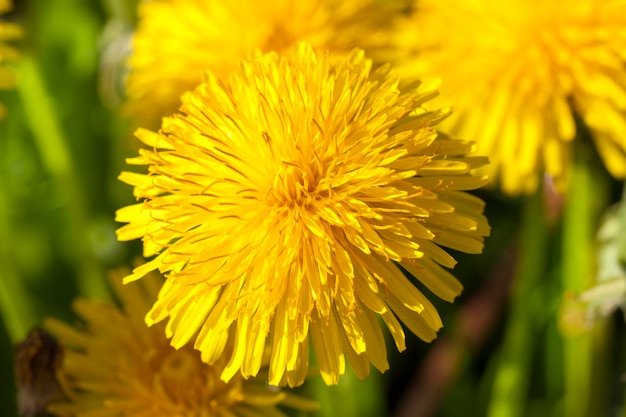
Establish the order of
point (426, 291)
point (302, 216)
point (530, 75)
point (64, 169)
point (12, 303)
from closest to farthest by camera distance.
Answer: point (302, 216), point (530, 75), point (12, 303), point (64, 169), point (426, 291)

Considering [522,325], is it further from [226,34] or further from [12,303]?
[12,303]

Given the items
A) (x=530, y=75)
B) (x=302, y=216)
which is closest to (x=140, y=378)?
(x=302, y=216)

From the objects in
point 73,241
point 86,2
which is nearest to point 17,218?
point 73,241

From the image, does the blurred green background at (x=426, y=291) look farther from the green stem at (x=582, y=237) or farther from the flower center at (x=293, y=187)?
the flower center at (x=293, y=187)

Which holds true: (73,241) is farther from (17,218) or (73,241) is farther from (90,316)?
(90,316)

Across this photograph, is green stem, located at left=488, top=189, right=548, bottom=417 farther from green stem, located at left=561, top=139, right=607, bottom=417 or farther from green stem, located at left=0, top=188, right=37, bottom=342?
green stem, located at left=0, top=188, right=37, bottom=342
